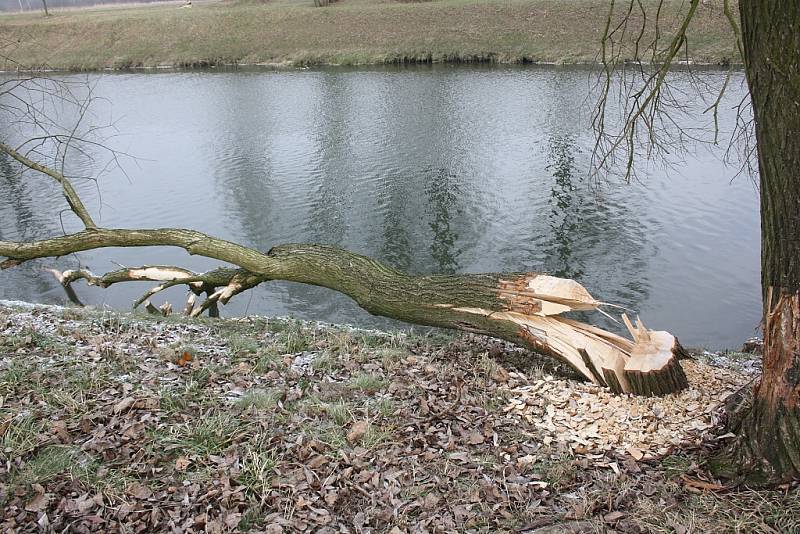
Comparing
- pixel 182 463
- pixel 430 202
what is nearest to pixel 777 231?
pixel 182 463

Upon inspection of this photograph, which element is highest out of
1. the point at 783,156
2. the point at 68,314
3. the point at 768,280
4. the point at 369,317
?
the point at 783,156

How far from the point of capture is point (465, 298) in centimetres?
616

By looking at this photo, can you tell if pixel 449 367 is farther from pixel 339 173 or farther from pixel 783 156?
pixel 339 173

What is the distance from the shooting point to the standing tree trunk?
3.64m

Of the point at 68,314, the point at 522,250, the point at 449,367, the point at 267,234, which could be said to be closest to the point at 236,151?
the point at 267,234

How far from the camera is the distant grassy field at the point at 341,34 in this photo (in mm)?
32375

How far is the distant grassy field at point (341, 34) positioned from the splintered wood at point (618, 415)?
1055 inches

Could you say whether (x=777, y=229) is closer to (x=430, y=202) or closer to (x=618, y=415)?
(x=618, y=415)

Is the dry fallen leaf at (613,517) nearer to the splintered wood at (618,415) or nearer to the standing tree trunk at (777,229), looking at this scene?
the splintered wood at (618,415)

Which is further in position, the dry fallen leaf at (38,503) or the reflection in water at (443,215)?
the reflection in water at (443,215)

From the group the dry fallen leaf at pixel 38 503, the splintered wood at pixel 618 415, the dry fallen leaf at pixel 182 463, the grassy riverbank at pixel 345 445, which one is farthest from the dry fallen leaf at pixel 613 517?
the dry fallen leaf at pixel 38 503

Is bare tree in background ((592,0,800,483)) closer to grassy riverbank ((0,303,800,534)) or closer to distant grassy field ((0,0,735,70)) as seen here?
grassy riverbank ((0,303,800,534))

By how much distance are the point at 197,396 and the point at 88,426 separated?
78cm

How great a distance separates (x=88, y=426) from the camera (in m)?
4.48
